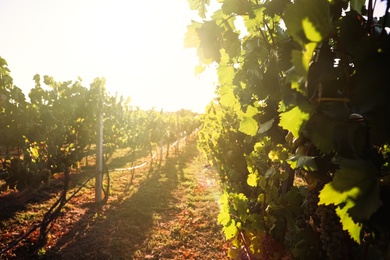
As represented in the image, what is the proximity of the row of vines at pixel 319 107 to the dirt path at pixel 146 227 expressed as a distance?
4.16 metres

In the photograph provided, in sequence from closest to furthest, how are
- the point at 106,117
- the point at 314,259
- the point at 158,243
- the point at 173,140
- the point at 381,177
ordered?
the point at 381,177 → the point at 314,259 → the point at 158,243 → the point at 106,117 → the point at 173,140

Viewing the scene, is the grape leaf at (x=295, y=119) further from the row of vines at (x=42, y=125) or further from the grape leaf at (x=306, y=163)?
the row of vines at (x=42, y=125)

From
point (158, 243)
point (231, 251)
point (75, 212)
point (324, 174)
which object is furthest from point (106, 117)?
point (324, 174)

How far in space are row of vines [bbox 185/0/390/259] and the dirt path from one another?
4.16 metres

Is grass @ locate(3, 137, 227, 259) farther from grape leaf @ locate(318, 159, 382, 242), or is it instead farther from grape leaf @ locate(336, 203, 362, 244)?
grape leaf @ locate(318, 159, 382, 242)

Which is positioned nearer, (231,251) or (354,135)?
(354,135)

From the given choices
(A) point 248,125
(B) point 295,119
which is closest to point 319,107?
(B) point 295,119

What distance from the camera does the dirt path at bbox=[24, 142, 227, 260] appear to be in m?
5.83

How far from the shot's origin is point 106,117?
1183 centimetres

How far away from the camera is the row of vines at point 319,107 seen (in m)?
0.76

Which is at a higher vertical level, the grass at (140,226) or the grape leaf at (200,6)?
the grape leaf at (200,6)

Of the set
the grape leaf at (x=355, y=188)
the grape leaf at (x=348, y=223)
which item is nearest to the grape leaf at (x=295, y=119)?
the grape leaf at (x=355, y=188)

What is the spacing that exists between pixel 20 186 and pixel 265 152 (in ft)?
19.1

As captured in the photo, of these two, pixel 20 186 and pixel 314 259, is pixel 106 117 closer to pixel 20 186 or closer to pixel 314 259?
pixel 20 186
